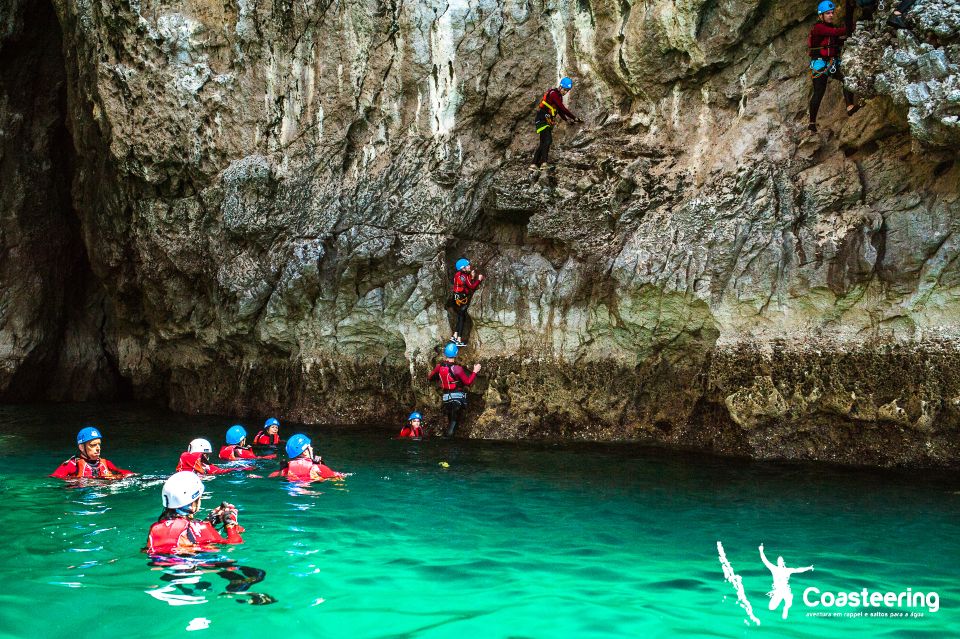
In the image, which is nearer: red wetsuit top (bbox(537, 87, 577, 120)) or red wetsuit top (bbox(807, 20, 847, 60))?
red wetsuit top (bbox(807, 20, 847, 60))

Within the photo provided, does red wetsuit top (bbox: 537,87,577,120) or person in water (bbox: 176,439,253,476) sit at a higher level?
red wetsuit top (bbox: 537,87,577,120)

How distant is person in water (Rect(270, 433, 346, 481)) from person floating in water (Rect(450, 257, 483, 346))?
5.30 meters

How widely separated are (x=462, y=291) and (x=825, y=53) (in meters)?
8.02

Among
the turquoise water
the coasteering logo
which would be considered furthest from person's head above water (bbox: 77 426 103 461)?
the coasteering logo

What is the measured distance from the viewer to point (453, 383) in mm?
15797

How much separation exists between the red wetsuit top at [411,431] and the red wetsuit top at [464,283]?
120 inches

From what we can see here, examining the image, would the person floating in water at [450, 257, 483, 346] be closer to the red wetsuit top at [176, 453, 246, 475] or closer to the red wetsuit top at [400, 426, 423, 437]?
the red wetsuit top at [400, 426, 423, 437]

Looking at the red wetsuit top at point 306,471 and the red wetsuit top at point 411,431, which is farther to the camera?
the red wetsuit top at point 411,431

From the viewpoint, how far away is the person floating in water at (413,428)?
1612 cm

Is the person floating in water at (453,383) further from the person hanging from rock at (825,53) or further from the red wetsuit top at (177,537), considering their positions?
the red wetsuit top at (177,537)

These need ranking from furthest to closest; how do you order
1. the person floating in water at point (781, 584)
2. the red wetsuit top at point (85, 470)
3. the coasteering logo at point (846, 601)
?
the red wetsuit top at point (85, 470) → the person floating in water at point (781, 584) → the coasteering logo at point (846, 601)

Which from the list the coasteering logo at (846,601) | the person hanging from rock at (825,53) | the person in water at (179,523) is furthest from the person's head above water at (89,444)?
the person hanging from rock at (825,53)

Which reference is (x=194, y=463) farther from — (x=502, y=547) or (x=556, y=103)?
(x=556, y=103)

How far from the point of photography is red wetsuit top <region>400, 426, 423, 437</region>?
635 inches
